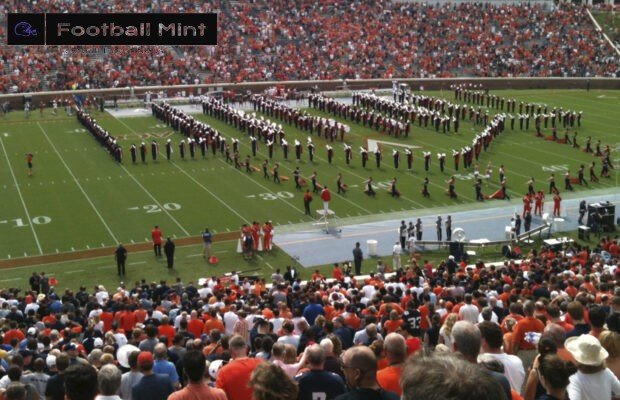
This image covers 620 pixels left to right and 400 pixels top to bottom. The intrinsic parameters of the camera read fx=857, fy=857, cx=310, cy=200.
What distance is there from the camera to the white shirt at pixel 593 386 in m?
5.02

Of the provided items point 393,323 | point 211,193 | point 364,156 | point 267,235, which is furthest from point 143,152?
point 393,323

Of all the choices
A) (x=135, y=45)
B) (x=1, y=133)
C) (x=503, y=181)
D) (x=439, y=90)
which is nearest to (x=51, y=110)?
(x=1, y=133)

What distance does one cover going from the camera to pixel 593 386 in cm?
507

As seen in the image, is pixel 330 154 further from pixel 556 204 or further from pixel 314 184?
pixel 556 204

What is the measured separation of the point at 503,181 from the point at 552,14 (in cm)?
3972

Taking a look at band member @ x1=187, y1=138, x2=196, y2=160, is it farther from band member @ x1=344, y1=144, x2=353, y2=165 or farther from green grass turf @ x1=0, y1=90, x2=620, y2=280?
band member @ x1=344, y1=144, x2=353, y2=165

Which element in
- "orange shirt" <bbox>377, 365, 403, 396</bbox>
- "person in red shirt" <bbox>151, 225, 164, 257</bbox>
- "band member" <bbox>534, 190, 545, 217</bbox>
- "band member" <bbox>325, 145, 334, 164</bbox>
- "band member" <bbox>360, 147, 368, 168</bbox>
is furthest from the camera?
"band member" <bbox>325, 145, 334, 164</bbox>

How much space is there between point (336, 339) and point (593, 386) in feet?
7.64

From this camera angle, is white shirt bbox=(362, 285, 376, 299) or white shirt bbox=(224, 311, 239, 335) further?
white shirt bbox=(362, 285, 376, 299)

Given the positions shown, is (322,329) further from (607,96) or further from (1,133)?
(607,96)

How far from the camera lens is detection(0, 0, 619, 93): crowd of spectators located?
5016 centimetres

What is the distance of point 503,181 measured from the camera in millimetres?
25922

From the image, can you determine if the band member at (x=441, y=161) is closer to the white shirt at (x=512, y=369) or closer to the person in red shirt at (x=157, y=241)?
the person in red shirt at (x=157, y=241)

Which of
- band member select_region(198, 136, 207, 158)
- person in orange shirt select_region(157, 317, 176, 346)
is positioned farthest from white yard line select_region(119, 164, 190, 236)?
person in orange shirt select_region(157, 317, 176, 346)
